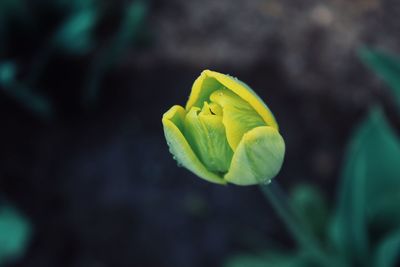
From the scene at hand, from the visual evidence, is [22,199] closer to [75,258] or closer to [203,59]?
[75,258]

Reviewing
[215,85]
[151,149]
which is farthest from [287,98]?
[215,85]

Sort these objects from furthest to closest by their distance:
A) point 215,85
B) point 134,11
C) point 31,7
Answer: point 31,7 → point 134,11 → point 215,85

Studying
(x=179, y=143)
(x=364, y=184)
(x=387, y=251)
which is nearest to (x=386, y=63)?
(x=364, y=184)

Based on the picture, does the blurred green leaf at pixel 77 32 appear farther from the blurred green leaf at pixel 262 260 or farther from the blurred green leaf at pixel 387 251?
the blurred green leaf at pixel 387 251

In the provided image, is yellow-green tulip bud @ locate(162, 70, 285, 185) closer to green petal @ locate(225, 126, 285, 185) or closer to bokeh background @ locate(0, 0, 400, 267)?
green petal @ locate(225, 126, 285, 185)

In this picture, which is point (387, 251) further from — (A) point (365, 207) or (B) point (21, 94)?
(B) point (21, 94)

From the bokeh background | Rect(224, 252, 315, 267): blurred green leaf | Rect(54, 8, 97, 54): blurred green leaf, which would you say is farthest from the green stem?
Rect(54, 8, 97, 54): blurred green leaf

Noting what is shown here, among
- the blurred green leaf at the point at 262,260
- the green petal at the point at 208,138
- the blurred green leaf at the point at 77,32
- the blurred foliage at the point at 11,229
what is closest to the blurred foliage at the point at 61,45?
the blurred green leaf at the point at 77,32

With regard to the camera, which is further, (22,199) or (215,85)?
(22,199)
